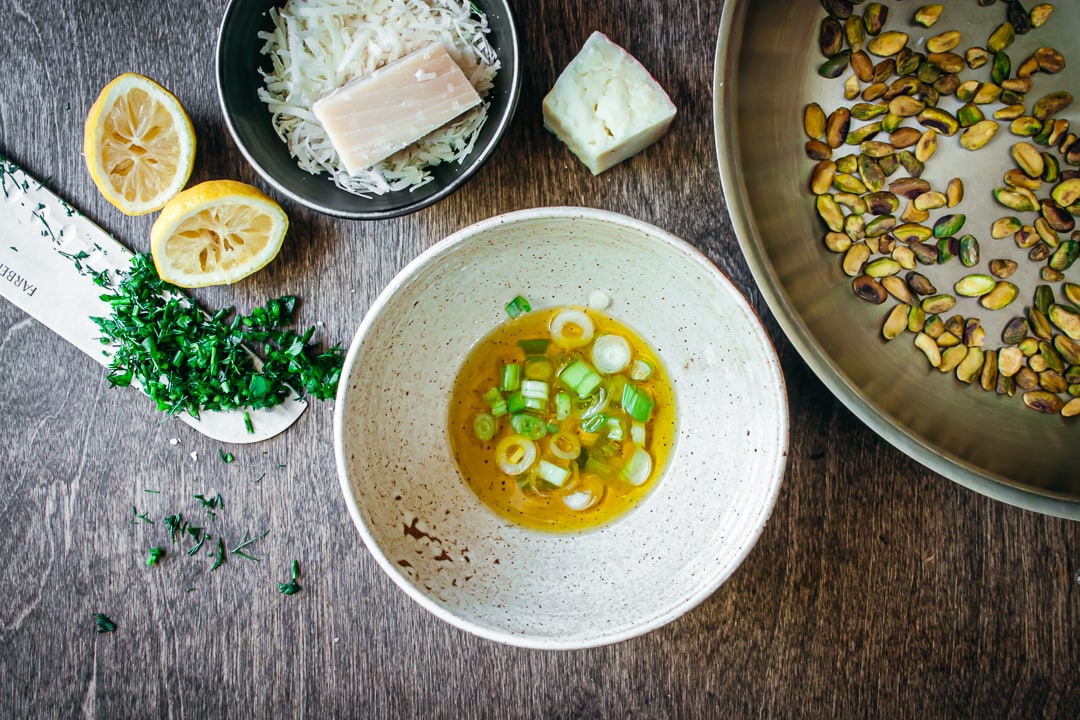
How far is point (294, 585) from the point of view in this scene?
1209mm

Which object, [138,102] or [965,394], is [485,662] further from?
[138,102]

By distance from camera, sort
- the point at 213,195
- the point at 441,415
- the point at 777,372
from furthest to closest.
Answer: the point at 441,415, the point at 213,195, the point at 777,372

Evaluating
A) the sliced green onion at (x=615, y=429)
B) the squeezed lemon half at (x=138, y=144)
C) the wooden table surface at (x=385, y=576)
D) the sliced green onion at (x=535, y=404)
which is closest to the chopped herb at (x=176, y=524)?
the wooden table surface at (x=385, y=576)

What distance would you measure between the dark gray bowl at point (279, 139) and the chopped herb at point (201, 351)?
0.68 ft

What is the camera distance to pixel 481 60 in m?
1.10

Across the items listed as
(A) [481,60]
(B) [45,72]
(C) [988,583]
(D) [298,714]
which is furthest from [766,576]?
(B) [45,72]

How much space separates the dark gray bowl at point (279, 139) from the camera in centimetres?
105

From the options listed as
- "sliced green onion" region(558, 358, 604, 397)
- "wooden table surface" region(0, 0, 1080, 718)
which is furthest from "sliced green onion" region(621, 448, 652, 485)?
"wooden table surface" region(0, 0, 1080, 718)

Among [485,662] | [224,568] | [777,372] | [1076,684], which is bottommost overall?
[1076,684]

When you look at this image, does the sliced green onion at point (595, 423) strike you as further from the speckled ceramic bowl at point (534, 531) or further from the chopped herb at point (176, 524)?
the chopped herb at point (176, 524)

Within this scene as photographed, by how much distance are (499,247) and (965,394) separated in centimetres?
80

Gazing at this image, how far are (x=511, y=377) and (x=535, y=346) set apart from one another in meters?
0.07

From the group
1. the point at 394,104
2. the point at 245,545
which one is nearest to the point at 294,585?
the point at 245,545

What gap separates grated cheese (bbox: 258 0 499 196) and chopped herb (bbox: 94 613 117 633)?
862 mm
